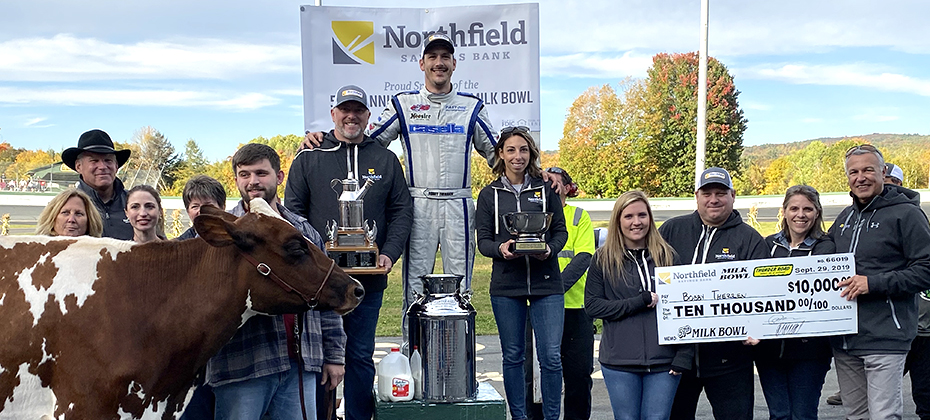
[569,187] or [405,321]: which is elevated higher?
[569,187]

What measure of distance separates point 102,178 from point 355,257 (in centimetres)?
199

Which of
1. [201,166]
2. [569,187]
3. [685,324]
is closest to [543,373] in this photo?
[685,324]

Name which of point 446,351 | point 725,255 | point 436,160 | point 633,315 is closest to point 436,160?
point 436,160

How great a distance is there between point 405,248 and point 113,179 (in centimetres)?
218

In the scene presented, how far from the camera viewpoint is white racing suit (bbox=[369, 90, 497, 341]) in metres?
5.86

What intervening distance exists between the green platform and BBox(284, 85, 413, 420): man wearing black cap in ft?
1.18

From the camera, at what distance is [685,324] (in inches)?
193

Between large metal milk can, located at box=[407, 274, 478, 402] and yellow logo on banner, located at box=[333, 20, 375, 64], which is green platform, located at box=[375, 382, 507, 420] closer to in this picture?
large metal milk can, located at box=[407, 274, 478, 402]

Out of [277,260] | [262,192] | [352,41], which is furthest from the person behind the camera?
[352,41]

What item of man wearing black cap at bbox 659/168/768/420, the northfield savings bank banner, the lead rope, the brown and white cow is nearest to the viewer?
the brown and white cow

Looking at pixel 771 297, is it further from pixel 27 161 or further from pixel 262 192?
pixel 27 161

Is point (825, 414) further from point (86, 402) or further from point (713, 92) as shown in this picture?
point (713, 92)

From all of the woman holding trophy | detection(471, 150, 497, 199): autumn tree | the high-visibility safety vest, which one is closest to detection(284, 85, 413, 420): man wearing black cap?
the woman holding trophy

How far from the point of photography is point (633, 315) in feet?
15.9
